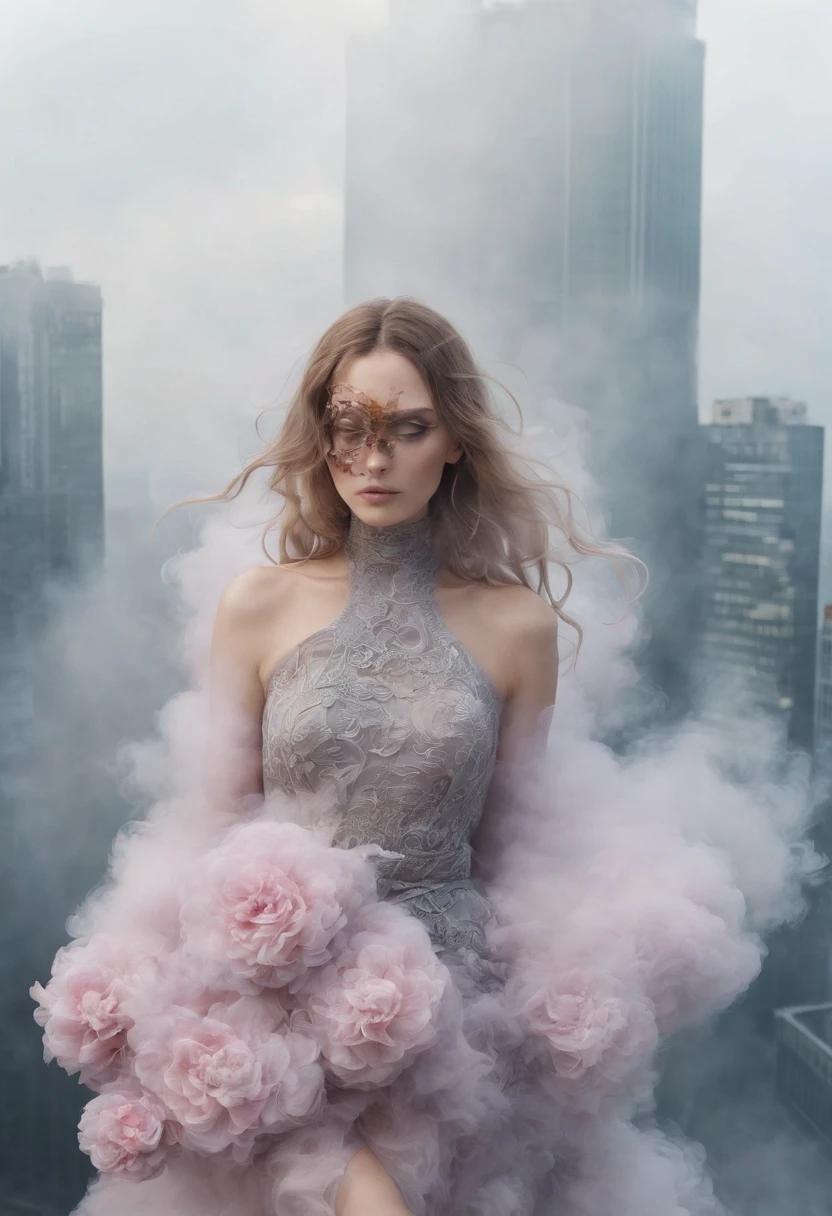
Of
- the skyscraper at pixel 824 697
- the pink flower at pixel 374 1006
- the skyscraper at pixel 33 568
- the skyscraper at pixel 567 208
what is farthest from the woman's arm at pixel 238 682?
the skyscraper at pixel 824 697

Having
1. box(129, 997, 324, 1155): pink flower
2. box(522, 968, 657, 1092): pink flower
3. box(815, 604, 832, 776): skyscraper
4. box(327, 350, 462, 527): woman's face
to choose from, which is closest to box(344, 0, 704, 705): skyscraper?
box(815, 604, 832, 776): skyscraper

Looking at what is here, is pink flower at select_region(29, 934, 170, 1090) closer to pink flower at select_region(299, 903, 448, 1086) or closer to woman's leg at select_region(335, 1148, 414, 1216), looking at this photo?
pink flower at select_region(299, 903, 448, 1086)

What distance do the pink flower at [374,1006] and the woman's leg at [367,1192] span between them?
0.10 meters

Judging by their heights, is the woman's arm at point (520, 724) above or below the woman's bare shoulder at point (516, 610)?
below

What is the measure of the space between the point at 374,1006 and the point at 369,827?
0.27 metres

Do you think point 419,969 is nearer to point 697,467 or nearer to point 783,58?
point 697,467

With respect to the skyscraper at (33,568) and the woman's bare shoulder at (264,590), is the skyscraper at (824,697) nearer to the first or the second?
the woman's bare shoulder at (264,590)

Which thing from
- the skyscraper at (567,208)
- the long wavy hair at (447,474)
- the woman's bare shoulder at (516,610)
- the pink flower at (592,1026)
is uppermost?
the skyscraper at (567,208)

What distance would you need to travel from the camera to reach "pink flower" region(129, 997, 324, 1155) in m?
1.29

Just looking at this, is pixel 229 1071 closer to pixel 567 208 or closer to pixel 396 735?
pixel 396 735

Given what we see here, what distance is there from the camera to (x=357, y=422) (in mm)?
1555

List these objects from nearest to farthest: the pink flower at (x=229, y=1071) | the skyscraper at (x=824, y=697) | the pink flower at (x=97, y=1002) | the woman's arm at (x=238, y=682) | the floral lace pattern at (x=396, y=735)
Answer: the pink flower at (x=229, y=1071), the pink flower at (x=97, y=1002), the floral lace pattern at (x=396, y=735), the woman's arm at (x=238, y=682), the skyscraper at (x=824, y=697)

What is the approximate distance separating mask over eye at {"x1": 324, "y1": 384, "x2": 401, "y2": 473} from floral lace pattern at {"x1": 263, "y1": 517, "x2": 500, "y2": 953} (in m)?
0.13

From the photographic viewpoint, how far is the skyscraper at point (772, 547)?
244 centimetres
